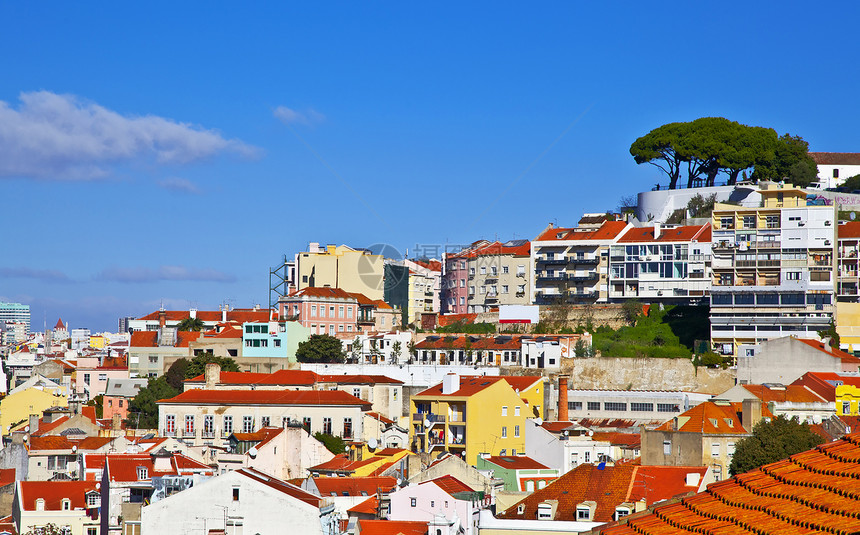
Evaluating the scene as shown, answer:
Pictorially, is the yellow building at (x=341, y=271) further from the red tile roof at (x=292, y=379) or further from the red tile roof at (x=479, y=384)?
the red tile roof at (x=479, y=384)

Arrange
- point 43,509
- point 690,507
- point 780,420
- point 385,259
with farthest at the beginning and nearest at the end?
point 385,259 → point 780,420 → point 43,509 → point 690,507

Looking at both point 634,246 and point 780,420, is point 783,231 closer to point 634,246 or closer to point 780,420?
point 634,246

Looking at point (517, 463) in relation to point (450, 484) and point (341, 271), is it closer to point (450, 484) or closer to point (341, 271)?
point (450, 484)

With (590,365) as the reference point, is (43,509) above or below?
below

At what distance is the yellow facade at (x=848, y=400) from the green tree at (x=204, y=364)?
36.4 metres

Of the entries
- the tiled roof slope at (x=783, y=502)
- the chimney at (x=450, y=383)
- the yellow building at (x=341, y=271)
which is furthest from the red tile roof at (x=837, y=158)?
the tiled roof slope at (x=783, y=502)

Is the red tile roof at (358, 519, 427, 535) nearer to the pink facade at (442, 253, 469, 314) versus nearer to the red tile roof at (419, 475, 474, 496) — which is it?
the red tile roof at (419, 475, 474, 496)

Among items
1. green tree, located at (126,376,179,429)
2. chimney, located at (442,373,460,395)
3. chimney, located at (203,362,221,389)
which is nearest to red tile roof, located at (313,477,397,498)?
chimney, located at (442,373,460,395)

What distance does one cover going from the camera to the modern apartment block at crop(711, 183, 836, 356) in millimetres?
68500

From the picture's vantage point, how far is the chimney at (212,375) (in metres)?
70.5

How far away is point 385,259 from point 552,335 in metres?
30.2

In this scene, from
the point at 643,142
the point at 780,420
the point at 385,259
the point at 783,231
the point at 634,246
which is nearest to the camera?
the point at 780,420

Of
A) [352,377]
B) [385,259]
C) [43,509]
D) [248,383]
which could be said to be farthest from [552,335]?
[43,509]

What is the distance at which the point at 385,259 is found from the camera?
103m
